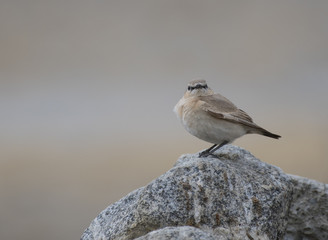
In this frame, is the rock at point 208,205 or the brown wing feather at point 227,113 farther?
the brown wing feather at point 227,113

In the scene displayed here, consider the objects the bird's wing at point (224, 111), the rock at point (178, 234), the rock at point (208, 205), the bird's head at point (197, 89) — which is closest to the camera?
the rock at point (178, 234)

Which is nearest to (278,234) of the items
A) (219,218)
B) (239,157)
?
(219,218)

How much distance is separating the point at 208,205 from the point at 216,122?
1433 millimetres

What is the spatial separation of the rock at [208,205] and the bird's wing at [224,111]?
734 millimetres

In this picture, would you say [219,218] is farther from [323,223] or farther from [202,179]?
[323,223]

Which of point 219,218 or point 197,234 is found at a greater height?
point 219,218

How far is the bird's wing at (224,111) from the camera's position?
19.6ft

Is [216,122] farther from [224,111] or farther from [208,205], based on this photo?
[208,205]

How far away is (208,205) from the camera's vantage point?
4.74 m

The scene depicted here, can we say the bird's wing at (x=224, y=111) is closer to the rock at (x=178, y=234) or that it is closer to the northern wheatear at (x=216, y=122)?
the northern wheatear at (x=216, y=122)

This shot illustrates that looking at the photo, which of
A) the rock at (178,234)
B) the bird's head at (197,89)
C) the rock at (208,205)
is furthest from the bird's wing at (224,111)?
the rock at (178,234)

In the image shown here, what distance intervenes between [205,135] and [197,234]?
2.25 metres

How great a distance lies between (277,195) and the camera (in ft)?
16.7

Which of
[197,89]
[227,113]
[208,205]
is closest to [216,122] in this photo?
[227,113]
